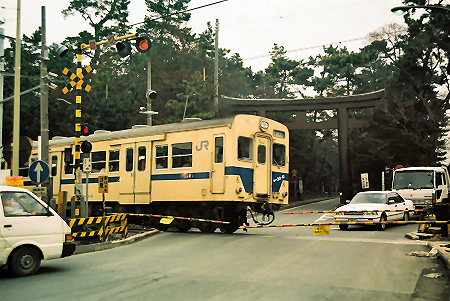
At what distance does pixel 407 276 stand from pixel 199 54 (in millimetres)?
45227

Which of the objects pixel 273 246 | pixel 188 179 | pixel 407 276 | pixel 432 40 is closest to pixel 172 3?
pixel 432 40

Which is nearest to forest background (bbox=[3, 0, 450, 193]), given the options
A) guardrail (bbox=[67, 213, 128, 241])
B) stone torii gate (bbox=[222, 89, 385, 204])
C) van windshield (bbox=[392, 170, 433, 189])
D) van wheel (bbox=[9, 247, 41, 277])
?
stone torii gate (bbox=[222, 89, 385, 204])

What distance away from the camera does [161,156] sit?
17984mm

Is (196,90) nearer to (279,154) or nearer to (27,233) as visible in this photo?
(279,154)

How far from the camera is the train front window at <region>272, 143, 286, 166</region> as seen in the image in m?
17.9

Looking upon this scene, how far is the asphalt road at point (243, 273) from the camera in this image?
7863 mm

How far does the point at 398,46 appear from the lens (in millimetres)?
45500

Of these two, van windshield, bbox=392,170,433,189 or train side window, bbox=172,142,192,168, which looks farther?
van windshield, bbox=392,170,433,189

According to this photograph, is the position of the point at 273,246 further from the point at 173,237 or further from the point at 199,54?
the point at 199,54

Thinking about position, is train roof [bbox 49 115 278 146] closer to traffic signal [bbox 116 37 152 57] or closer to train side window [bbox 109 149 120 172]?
train side window [bbox 109 149 120 172]

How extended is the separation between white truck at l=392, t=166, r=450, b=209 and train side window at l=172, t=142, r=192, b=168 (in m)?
12.8

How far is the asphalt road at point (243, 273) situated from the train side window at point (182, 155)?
3548 millimetres

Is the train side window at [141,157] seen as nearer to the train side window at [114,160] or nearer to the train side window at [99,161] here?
the train side window at [114,160]

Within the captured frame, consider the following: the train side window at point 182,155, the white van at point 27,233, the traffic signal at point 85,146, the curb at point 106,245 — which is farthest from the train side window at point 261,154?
the white van at point 27,233
